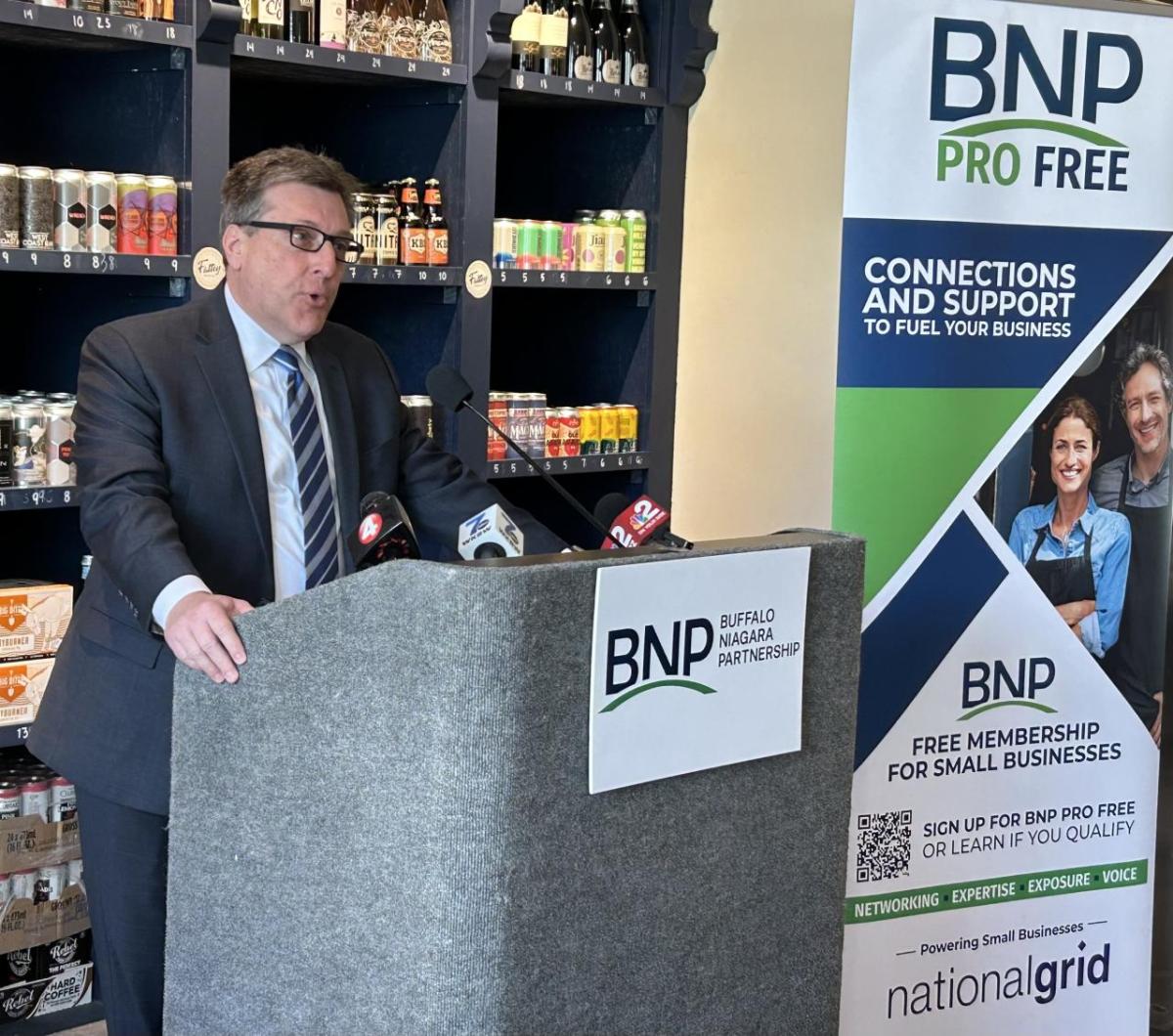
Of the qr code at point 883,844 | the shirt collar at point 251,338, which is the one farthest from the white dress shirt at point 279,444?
the qr code at point 883,844

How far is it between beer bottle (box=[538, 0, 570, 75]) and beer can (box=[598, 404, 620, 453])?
86cm

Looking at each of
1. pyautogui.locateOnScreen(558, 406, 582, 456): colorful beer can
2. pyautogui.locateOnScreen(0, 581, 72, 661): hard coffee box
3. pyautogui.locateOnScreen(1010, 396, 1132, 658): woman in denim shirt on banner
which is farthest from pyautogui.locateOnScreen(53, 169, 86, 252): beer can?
pyautogui.locateOnScreen(1010, 396, 1132, 658): woman in denim shirt on banner

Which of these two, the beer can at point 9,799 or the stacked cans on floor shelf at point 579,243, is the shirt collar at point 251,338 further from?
the stacked cans on floor shelf at point 579,243

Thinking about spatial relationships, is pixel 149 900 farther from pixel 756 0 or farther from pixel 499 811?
pixel 756 0

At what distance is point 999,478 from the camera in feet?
8.45

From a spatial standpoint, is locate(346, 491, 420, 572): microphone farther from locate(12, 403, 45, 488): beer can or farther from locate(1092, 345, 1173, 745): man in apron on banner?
locate(12, 403, 45, 488): beer can

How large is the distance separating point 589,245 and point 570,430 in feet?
1.56

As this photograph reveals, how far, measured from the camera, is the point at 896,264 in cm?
247

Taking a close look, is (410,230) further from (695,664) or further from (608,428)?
(695,664)

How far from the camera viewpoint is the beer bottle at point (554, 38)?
3863 mm

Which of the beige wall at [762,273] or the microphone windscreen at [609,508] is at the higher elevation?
the beige wall at [762,273]

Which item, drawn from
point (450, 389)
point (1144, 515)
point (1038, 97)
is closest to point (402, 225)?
point (1038, 97)

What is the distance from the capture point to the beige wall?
4.19m

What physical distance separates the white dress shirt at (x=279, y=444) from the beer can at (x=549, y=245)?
1.64 metres
